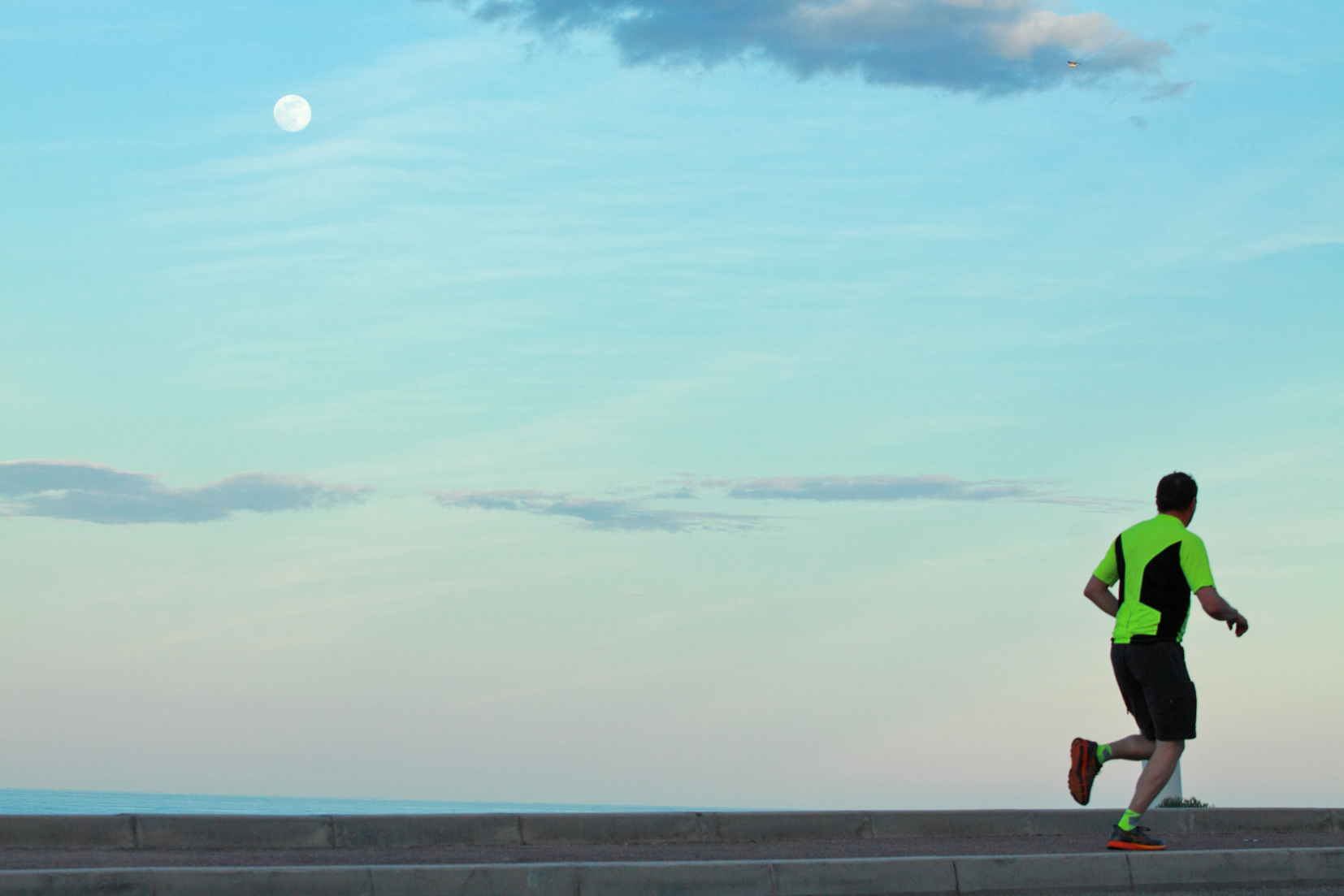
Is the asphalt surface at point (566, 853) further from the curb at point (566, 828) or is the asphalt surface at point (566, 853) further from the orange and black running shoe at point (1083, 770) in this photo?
the orange and black running shoe at point (1083, 770)

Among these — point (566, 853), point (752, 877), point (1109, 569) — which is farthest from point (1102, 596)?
point (566, 853)

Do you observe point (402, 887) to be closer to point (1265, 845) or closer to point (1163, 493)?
point (1163, 493)

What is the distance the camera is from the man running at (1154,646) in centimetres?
742

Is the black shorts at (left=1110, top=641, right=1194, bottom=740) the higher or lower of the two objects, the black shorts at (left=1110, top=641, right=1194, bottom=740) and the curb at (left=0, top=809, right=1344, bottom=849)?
the higher

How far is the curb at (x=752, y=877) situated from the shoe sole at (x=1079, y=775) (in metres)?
0.64

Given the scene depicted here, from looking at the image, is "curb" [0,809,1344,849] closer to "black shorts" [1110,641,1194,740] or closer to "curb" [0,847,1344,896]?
"curb" [0,847,1344,896]

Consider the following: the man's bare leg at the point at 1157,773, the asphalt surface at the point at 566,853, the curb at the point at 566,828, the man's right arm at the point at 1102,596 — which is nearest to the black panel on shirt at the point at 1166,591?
the man's right arm at the point at 1102,596

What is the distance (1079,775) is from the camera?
25.2 ft

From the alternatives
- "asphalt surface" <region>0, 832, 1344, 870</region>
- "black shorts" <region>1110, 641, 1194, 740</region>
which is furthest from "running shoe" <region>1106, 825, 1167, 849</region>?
"asphalt surface" <region>0, 832, 1344, 870</region>

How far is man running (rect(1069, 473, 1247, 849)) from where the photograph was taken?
7418 mm

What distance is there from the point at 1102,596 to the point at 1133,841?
132cm

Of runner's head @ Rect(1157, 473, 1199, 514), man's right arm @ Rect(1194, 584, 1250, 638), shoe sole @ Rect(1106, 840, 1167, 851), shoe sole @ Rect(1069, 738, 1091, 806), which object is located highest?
runner's head @ Rect(1157, 473, 1199, 514)

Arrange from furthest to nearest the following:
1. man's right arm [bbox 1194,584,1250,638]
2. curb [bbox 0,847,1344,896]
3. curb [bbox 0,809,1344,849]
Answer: curb [bbox 0,809,1344,849]
man's right arm [bbox 1194,584,1250,638]
curb [bbox 0,847,1344,896]

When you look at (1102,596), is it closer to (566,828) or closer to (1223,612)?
(1223,612)
